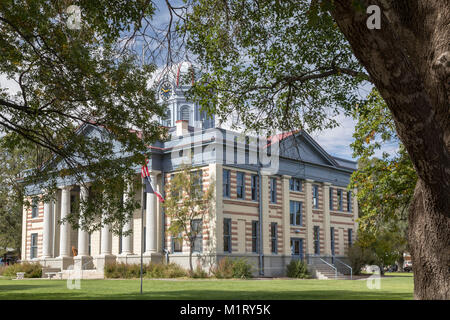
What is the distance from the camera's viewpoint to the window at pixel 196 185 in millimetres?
37969

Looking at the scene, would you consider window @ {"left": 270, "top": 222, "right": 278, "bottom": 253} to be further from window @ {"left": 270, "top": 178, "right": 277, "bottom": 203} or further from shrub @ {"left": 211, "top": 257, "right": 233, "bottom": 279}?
shrub @ {"left": 211, "top": 257, "right": 233, "bottom": 279}

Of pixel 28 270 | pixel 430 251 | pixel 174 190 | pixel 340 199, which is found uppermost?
pixel 174 190

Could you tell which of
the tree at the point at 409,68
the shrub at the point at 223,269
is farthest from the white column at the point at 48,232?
the tree at the point at 409,68

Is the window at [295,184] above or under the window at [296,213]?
above

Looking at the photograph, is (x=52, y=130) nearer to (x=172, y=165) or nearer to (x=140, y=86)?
(x=140, y=86)

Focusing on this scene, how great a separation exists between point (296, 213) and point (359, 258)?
23.1ft

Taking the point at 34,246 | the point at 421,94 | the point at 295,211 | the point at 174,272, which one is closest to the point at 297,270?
the point at 295,211

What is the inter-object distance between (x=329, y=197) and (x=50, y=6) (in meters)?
38.4

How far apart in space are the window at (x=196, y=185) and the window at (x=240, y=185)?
290 cm

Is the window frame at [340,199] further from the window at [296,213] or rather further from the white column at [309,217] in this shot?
the window at [296,213]

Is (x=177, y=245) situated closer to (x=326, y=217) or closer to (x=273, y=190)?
(x=273, y=190)

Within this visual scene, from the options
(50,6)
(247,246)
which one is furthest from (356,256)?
(50,6)

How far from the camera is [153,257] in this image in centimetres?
3966

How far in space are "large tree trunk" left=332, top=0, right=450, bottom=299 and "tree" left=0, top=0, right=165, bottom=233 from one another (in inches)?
261
